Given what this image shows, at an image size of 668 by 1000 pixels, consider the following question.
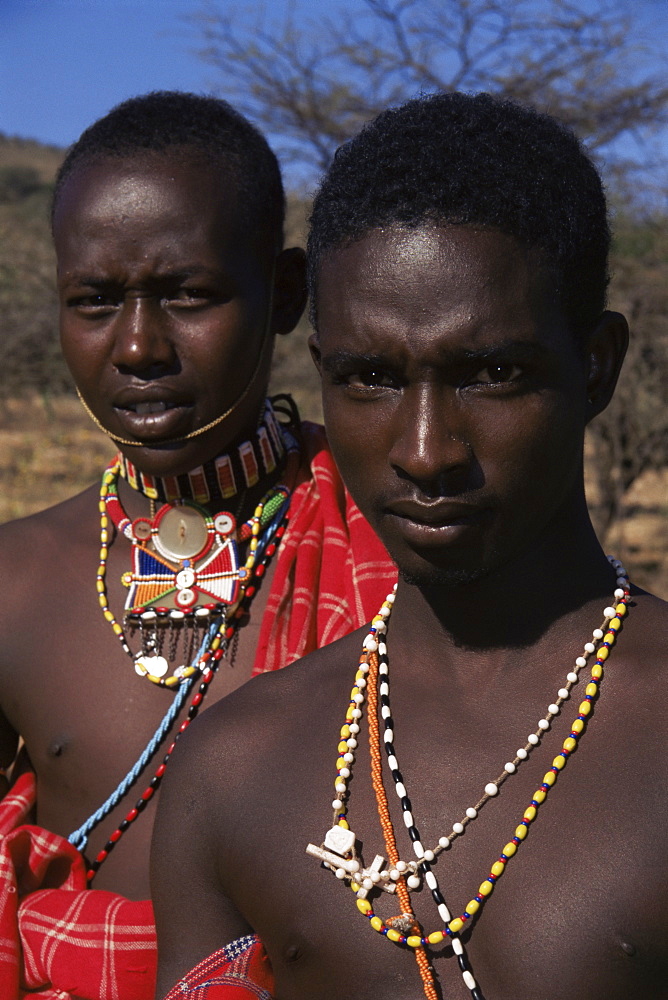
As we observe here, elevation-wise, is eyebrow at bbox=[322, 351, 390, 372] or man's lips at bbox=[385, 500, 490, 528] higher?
eyebrow at bbox=[322, 351, 390, 372]

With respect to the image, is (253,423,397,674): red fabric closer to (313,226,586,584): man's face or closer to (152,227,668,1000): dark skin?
(152,227,668,1000): dark skin

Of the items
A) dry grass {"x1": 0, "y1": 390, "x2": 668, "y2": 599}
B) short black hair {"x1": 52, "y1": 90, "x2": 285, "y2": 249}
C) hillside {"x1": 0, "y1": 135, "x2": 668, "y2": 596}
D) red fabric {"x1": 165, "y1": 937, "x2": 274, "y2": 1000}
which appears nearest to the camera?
red fabric {"x1": 165, "y1": 937, "x2": 274, "y2": 1000}

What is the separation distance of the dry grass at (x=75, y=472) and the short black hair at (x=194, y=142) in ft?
18.0

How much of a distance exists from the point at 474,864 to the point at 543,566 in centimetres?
45

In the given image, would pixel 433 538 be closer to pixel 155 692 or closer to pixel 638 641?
pixel 638 641

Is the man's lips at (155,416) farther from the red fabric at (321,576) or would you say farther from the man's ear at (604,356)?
the man's ear at (604,356)

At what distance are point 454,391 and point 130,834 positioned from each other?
1347 millimetres

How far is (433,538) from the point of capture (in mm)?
1613

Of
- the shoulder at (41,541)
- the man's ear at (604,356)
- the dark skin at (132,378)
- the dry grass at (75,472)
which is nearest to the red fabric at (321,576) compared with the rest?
the dark skin at (132,378)

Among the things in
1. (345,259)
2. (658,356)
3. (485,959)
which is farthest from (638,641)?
(658,356)

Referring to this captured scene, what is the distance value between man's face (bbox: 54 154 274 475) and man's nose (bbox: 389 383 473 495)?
912mm

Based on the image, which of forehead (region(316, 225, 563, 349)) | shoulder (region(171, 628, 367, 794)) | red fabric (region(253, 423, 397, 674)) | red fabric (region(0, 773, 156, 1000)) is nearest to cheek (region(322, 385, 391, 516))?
forehead (region(316, 225, 563, 349))

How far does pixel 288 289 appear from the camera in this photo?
2.63m

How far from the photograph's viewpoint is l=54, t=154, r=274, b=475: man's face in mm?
2381
